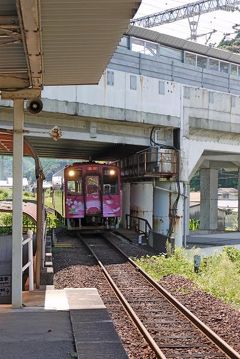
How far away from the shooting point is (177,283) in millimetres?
13133

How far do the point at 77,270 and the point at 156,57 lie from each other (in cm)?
1191

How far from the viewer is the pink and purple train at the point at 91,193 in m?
23.0

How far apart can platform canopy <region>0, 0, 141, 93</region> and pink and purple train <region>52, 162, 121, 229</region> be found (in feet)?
48.3

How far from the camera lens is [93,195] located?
23.2 metres

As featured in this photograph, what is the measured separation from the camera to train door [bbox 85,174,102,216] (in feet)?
75.2

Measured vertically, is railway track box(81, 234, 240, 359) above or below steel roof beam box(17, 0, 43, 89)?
below

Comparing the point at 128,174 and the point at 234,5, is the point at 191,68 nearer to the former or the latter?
the point at 128,174

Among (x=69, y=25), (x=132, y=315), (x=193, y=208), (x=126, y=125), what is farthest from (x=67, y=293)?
(x=193, y=208)

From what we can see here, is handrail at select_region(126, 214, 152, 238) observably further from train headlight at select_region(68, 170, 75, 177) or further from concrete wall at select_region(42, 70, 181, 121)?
concrete wall at select_region(42, 70, 181, 121)

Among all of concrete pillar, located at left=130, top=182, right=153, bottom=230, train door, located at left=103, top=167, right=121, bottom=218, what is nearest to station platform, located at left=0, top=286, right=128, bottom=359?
train door, located at left=103, top=167, right=121, bottom=218

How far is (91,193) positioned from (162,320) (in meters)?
14.0

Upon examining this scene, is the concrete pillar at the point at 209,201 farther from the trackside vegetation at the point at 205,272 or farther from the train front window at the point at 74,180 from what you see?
the trackside vegetation at the point at 205,272

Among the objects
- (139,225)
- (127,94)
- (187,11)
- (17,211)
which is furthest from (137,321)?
(187,11)

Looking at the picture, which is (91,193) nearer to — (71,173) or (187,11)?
(71,173)
